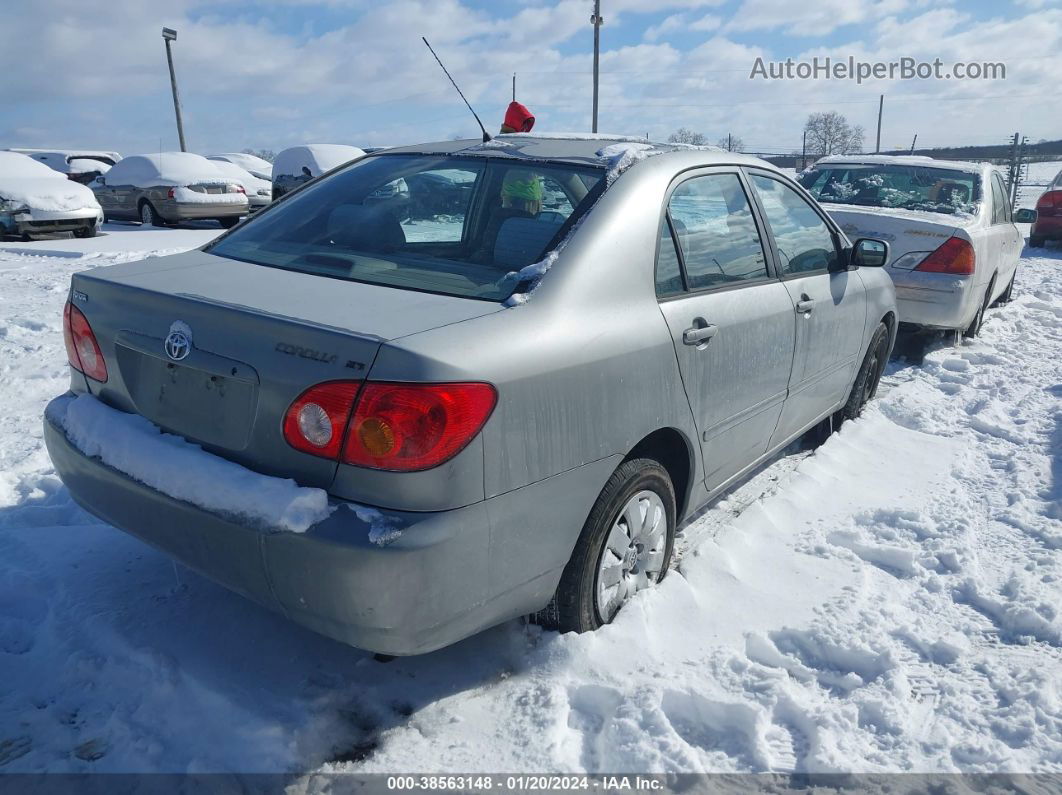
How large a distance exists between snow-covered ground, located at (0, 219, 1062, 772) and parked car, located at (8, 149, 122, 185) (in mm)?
19119

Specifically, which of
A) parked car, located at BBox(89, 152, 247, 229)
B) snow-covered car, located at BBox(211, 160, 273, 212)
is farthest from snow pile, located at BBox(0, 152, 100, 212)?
snow-covered car, located at BBox(211, 160, 273, 212)

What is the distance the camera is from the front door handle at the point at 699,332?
9.01 ft

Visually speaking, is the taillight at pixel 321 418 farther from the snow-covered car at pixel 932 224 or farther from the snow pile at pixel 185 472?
the snow-covered car at pixel 932 224

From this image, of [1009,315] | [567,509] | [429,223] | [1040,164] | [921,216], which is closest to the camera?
[567,509]

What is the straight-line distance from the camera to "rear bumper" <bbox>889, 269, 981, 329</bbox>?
20.4 ft

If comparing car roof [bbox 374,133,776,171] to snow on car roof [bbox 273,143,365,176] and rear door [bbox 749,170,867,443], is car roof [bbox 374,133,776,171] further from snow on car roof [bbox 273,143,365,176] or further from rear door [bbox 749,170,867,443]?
snow on car roof [bbox 273,143,365,176]

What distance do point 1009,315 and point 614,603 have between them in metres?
7.56

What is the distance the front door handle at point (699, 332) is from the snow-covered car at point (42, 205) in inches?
468

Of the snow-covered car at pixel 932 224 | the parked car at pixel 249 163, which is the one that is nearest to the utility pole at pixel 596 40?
the parked car at pixel 249 163

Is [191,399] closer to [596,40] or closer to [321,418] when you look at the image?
[321,418]

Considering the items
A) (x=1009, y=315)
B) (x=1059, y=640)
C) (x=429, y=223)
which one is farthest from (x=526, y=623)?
(x=1009, y=315)

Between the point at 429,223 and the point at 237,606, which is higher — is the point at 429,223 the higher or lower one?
the higher one

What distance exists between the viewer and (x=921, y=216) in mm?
6539

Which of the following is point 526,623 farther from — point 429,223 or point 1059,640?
point 1059,640
